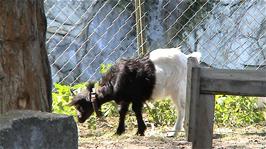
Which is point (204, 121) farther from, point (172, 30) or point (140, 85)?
point (172, 30)

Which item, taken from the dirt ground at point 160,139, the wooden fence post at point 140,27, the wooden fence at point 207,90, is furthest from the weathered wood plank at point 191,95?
the wooden fence post at point 140,27

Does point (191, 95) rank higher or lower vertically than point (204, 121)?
higher

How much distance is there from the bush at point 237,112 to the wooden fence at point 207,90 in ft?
10.9

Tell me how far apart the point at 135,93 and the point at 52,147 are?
414cm

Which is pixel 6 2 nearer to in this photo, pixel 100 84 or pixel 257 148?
pixel 257 148

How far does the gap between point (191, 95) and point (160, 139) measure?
6.97ft

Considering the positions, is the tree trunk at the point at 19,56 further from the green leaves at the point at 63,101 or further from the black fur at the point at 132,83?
the green leaves at the point at 63,101

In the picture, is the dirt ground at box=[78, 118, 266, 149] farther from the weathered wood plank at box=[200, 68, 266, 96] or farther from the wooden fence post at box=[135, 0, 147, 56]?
the weathered wood plank at box=[200, 68, 266, 96]

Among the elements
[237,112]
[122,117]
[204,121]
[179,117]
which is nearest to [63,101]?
[122,117]

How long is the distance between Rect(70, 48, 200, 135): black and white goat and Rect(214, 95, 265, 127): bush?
0.43 m

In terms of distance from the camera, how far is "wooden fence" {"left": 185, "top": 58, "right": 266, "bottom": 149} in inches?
125

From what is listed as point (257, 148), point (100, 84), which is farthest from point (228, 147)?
point (100, 84)

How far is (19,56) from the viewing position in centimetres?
303

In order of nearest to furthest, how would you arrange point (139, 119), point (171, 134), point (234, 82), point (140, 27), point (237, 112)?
point (234, 82), point (171, 134), point (139, 119), point (237, 112), point (140, 27)
